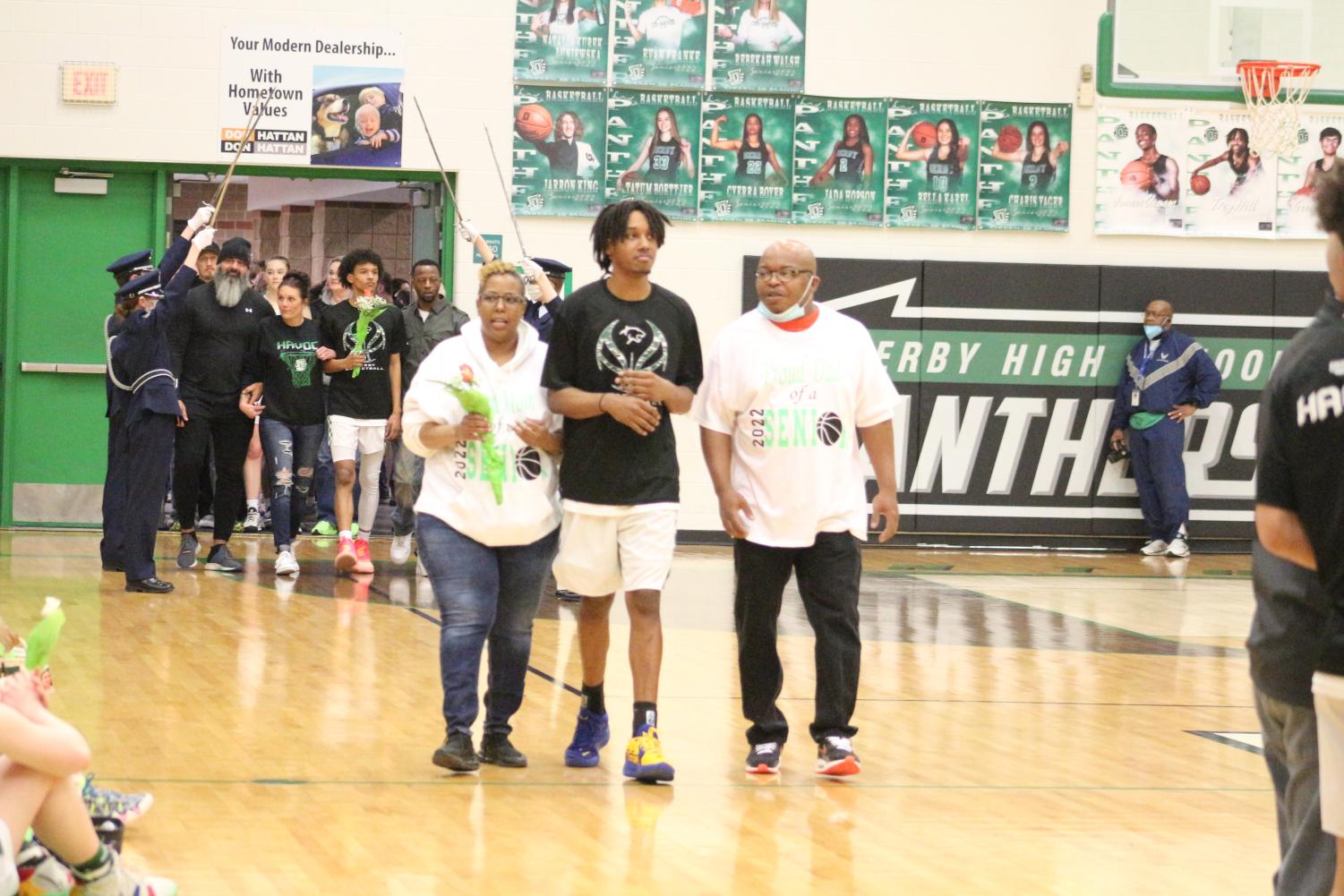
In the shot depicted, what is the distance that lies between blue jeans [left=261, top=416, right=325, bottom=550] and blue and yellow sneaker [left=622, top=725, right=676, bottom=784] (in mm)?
5545

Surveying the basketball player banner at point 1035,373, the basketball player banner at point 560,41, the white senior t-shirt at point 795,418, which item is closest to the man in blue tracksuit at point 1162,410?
the basketball player banner at point 1035,373

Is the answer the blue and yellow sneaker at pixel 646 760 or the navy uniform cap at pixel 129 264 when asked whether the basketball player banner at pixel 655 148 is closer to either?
the navy uniform cap at pixel 129 264

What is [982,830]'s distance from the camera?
4992mm

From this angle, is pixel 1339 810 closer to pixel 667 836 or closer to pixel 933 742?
pixel 667 836

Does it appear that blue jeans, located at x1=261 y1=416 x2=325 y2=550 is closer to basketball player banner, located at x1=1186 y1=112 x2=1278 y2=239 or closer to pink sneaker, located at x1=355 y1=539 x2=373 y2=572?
pink sneaker, located at x1=355 y1=539 x2=373 y2=572

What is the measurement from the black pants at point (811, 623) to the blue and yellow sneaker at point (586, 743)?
0.49m

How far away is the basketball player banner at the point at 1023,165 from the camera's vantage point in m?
14.5

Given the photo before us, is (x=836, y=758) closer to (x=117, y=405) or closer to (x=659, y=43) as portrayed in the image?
(x=117, y=405)

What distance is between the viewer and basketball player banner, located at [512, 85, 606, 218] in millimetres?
13898

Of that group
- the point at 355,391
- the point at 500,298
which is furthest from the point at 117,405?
the point at 500,298

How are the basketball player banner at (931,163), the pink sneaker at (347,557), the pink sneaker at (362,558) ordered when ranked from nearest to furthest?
the pink sneaker at (347,557), the pink sneaker at (362,558), the basketball player banner at (931,163)

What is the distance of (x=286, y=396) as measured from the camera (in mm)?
10695

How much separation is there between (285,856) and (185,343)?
6.69 m

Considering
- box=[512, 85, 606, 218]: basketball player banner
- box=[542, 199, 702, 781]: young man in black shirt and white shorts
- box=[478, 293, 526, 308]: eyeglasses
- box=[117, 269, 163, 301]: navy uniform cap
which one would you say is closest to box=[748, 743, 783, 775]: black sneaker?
box=[542, 199, 702, 781]: young man in black shirt and white shorts
